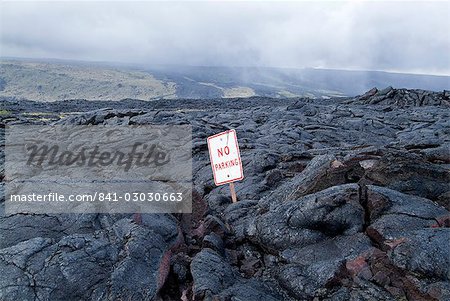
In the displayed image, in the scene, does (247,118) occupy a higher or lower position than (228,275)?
lower

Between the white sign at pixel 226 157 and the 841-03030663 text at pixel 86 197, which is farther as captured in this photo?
the white sign at pixel 226 157

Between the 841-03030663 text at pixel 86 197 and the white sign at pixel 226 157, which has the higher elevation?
the white sign at pixel 226 157

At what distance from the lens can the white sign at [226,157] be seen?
14414 millimetres

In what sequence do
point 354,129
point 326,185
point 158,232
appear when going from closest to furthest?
point 158,232 < point 326,185 < point 354,129

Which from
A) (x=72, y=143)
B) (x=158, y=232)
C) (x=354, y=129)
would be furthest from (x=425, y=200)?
(x=354, y=129)

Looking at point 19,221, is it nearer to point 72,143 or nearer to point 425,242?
point 425,242

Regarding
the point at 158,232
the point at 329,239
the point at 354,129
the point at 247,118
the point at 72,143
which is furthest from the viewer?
the point at 247,118

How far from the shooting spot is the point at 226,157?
14.8 metres

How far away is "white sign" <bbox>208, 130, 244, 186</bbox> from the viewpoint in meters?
14.4

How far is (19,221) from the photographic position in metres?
11.5

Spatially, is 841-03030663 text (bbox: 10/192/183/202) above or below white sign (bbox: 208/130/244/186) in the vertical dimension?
below

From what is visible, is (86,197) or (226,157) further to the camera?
(226,157)

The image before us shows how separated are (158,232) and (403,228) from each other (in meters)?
7.69

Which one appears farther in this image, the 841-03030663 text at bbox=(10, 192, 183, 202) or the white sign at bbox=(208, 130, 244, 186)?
the white sign at bbox=(208, 130, 244, 186)
